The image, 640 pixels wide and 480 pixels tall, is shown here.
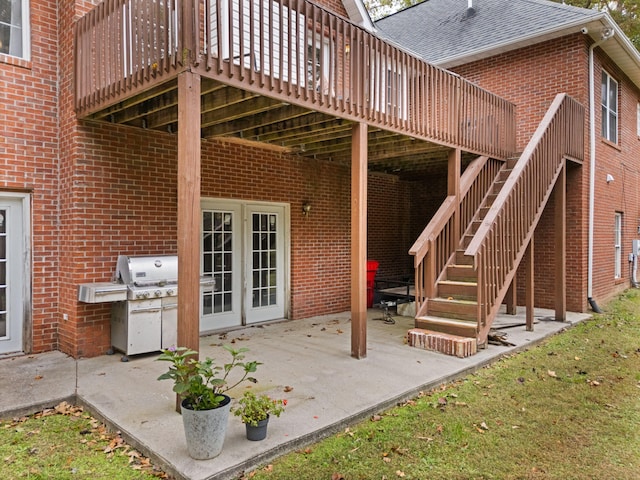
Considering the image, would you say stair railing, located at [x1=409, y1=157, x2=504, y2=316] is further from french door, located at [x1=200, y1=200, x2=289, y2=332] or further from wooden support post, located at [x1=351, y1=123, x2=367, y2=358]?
french door, located at [x1=200, y1=200, x2=289, y2=332]

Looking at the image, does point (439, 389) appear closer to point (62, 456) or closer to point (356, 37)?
point (62, 456)

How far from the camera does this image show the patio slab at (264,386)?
320 centimetres

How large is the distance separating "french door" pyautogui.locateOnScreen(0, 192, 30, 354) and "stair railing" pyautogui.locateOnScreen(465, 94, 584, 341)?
17.7ft

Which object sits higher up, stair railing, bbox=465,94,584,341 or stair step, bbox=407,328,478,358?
stair railing, bbox=465,94,584,341

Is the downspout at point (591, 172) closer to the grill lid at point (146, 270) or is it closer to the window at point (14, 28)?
the grill lid at point (146, 270)

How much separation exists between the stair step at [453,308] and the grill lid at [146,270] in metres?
3.54

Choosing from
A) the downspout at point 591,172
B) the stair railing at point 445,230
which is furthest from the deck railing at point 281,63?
the downspout at point 591,172

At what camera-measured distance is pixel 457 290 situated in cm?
628

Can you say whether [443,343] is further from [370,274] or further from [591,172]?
[591,172]

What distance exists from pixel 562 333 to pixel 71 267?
7.25 m

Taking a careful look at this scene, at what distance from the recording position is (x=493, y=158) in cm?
789


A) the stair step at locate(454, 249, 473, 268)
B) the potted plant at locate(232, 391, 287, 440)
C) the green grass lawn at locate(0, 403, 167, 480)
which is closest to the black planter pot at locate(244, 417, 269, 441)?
the potted plant at locate(232, 391, 287, 440)

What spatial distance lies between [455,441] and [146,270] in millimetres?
3874

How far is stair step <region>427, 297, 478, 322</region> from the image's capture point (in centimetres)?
589
